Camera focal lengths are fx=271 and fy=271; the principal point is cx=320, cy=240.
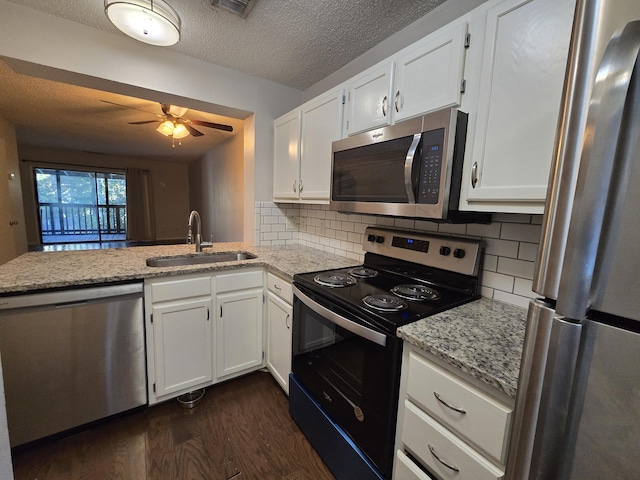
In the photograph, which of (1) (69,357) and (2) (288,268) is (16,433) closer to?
(1) (69,357)

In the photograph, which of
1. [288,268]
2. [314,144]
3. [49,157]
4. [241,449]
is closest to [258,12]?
[314,144]

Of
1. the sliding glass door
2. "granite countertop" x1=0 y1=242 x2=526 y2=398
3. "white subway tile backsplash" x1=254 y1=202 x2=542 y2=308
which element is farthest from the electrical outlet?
the sliding glass door

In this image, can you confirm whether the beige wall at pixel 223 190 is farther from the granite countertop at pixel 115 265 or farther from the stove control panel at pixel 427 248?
the stove control panel at pixel 427 248

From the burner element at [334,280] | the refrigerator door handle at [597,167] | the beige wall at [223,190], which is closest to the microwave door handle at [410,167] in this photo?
the burner element at [334,280]

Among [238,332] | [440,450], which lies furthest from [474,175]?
[238,332]

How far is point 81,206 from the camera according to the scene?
7.44 metres

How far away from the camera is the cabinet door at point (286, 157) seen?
222 centimetres

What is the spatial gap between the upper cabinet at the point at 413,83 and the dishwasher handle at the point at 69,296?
5.37 ft

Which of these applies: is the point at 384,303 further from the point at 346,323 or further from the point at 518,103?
the point at 518,103

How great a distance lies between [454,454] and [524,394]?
0.55 m

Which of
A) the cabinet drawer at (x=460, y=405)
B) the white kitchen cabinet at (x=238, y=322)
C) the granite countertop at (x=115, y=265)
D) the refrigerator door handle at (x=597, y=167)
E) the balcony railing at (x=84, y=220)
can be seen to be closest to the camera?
the refrigerator door handle at (x=597, y=167)

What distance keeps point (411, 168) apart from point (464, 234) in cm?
53

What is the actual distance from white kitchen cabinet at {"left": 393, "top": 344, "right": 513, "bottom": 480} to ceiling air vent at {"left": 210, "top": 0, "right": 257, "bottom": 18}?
6.30 feet

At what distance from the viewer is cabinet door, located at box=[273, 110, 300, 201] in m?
2.22
